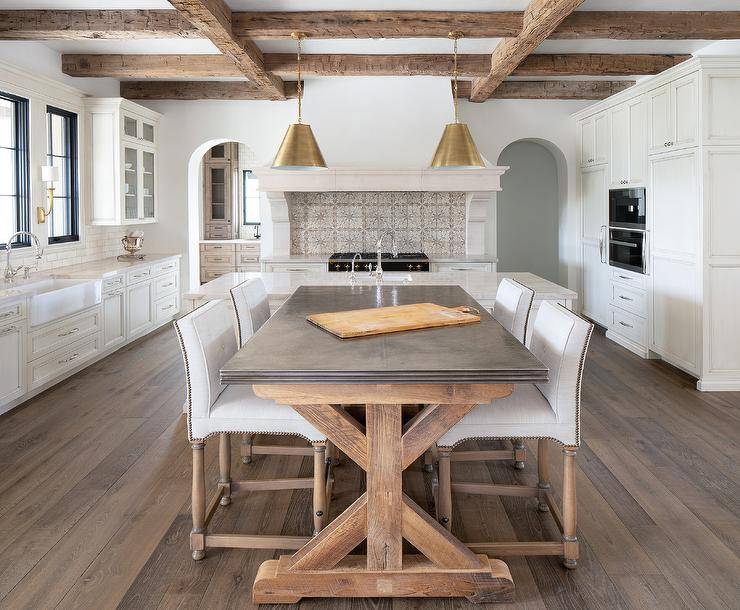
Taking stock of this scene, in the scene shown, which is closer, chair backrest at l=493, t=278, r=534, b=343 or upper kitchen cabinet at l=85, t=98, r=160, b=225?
chair backrest at l=493, t=278, r=534, b=343

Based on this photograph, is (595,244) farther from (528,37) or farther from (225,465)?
(225,465)

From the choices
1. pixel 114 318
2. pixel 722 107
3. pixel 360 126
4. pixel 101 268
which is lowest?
pixel 114 318

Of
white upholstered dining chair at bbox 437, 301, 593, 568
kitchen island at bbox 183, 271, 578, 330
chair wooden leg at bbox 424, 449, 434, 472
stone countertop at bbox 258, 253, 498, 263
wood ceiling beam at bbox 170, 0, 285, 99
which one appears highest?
wood ceiling beam at bbox 170, 0, 285, 99

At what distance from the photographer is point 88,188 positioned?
6680 mm

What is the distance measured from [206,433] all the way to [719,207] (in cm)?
395

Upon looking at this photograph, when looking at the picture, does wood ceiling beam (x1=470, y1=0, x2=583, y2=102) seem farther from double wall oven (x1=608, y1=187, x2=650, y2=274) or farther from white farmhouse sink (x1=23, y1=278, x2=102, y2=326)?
white farmhouse sink (x1=23, y1=278, x2=102, y2=326)

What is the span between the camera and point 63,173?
635 cm

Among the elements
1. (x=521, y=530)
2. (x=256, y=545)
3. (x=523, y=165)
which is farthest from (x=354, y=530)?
(x=523, y=165)

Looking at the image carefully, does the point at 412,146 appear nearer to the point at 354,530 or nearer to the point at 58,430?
the point at 58,430

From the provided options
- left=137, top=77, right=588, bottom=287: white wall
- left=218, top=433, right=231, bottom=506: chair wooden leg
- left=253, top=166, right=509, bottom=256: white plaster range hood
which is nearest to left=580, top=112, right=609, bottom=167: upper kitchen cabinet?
left=137, top=77, right=588, bottom=287: white wall

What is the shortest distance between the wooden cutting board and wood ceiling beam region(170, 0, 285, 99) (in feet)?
7.20

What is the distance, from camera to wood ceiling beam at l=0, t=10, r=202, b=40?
481 cm

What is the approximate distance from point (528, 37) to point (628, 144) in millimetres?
1973

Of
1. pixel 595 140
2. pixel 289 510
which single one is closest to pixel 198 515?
pixel 289 510
